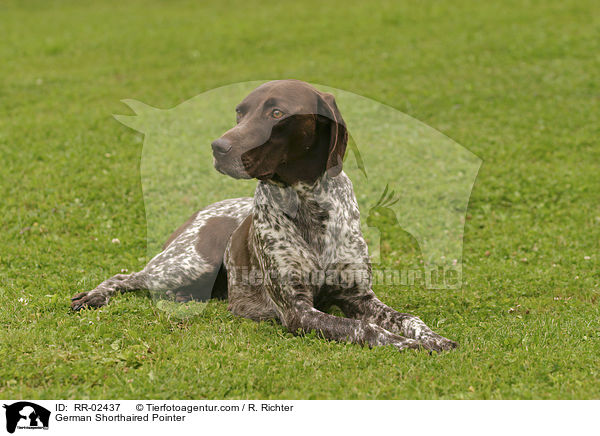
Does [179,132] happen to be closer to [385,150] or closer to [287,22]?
[385,150]

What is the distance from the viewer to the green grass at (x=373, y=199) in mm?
4680

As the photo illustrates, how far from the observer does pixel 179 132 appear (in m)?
12.3

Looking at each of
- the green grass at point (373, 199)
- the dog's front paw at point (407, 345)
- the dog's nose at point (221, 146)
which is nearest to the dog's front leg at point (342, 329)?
the dog's front paw at point (407, 345)

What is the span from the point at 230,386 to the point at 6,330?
86.8 inches

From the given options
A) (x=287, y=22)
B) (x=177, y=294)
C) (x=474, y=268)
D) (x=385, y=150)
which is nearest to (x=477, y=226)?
(x=474, y=268)

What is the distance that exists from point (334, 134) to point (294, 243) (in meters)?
0.97
